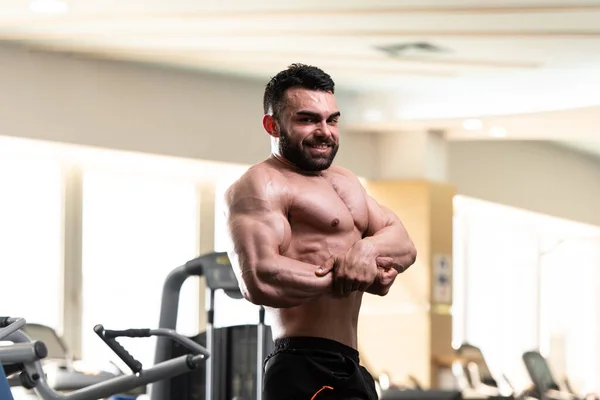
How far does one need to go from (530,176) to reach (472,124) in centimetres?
285

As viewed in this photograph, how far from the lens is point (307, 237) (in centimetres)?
246

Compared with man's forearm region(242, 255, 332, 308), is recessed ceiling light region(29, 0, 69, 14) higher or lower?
higher

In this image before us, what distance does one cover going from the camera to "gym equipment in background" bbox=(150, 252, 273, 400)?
15.9 ft

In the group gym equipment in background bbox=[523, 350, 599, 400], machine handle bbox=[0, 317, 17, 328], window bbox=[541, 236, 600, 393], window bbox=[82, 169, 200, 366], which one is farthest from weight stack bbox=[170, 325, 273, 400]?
window bbox=[541, 236, 600, 393]

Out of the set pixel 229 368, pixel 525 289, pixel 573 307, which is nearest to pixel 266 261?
pixel 229 368

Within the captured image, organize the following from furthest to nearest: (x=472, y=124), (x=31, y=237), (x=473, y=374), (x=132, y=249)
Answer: (x=473, y=374) < (x=472, y=124) < (x=132, y=249) < (x=31, y=237)

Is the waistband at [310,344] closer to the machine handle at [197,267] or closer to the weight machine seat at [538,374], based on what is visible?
the machine handle at [197,267]

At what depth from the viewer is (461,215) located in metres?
12.1

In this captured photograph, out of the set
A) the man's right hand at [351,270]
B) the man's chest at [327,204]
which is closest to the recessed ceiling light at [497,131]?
the man's chest at [327,204]

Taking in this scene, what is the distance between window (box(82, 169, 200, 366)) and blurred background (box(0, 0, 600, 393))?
0.01 m

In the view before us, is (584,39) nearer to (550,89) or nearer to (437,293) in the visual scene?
(550,89)

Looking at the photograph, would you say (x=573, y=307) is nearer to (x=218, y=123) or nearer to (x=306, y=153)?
(x=218, y=123)

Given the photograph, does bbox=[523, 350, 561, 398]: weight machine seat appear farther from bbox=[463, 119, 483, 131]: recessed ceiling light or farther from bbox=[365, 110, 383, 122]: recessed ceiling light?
bbox=[365, 110, 383, 122]: recessed ceiling light

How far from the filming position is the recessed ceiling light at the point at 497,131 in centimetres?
963
